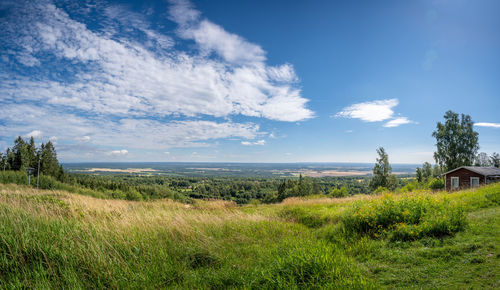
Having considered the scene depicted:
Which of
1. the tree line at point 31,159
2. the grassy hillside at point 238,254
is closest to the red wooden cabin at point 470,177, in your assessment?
the grassy hillside at point 238,254

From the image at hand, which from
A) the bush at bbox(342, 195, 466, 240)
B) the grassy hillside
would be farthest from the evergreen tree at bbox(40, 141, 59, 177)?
the bush at bbox(342, 195, 466, 240)

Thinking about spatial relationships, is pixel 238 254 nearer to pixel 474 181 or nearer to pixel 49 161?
pixel 474 181

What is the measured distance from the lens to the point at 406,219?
661 cm

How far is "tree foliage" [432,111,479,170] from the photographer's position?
125 ft

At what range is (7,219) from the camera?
5.36 meters

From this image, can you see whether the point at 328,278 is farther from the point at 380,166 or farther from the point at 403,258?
the point at 380,166

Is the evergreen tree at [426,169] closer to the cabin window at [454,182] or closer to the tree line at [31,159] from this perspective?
the cabin window at [454,182]

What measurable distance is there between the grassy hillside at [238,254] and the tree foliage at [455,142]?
144ft

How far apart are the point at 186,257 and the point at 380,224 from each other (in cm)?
597

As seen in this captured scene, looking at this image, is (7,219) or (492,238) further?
(7,219)

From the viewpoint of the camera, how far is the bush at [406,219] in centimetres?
562

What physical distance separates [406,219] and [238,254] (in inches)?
208

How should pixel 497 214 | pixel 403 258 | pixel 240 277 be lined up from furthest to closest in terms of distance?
pixel 497 214 < pixel 403 258 < pixel 240 277

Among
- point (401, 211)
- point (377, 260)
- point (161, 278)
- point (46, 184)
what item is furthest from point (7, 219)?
point (46, 184)
